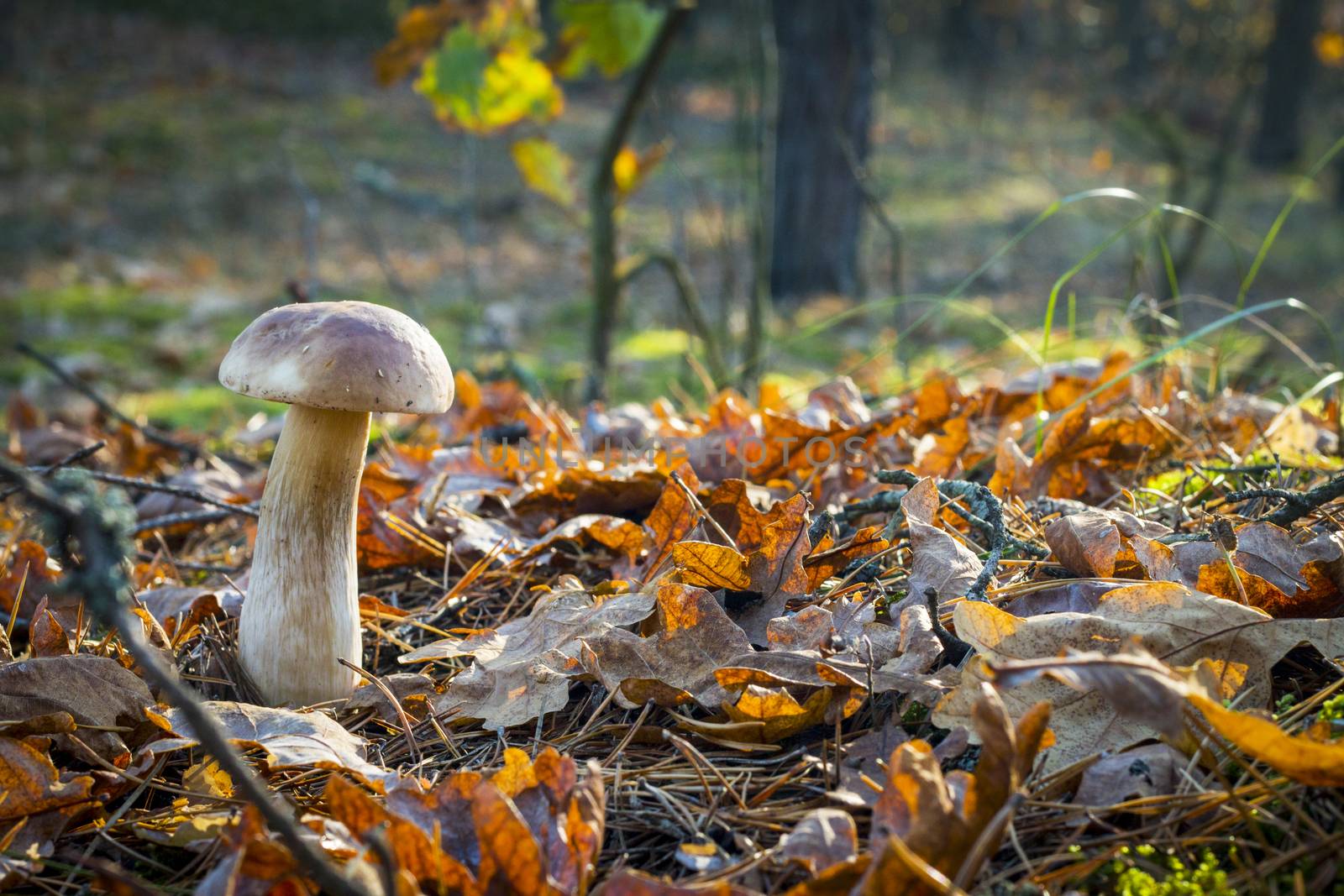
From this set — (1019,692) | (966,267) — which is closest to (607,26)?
(1019,692)

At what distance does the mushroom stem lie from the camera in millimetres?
1495

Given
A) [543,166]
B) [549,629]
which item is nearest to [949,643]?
[549,629]

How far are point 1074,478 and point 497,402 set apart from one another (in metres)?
1.81

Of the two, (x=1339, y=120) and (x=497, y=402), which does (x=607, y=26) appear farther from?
(x=1339, y=120)

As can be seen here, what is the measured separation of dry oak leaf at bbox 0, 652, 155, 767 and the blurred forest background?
145cm

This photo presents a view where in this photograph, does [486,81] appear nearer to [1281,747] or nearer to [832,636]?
[832,636]

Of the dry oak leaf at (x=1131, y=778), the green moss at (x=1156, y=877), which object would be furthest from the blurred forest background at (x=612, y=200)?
the green moss at (x=1156, y=877)

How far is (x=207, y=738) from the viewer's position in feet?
2.55

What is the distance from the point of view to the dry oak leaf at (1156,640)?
45.3 inches

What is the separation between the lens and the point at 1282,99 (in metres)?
16.2

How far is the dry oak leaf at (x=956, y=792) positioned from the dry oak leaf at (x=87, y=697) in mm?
1056

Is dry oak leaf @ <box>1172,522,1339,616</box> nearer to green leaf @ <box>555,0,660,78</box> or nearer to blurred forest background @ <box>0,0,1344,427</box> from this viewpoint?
blurred forest background @ <box>0,0,1344,427</box>

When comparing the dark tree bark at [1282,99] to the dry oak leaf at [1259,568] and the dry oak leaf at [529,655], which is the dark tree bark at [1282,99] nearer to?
the dry oak leaf at [1259,568]

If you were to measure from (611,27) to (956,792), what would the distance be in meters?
2.74
